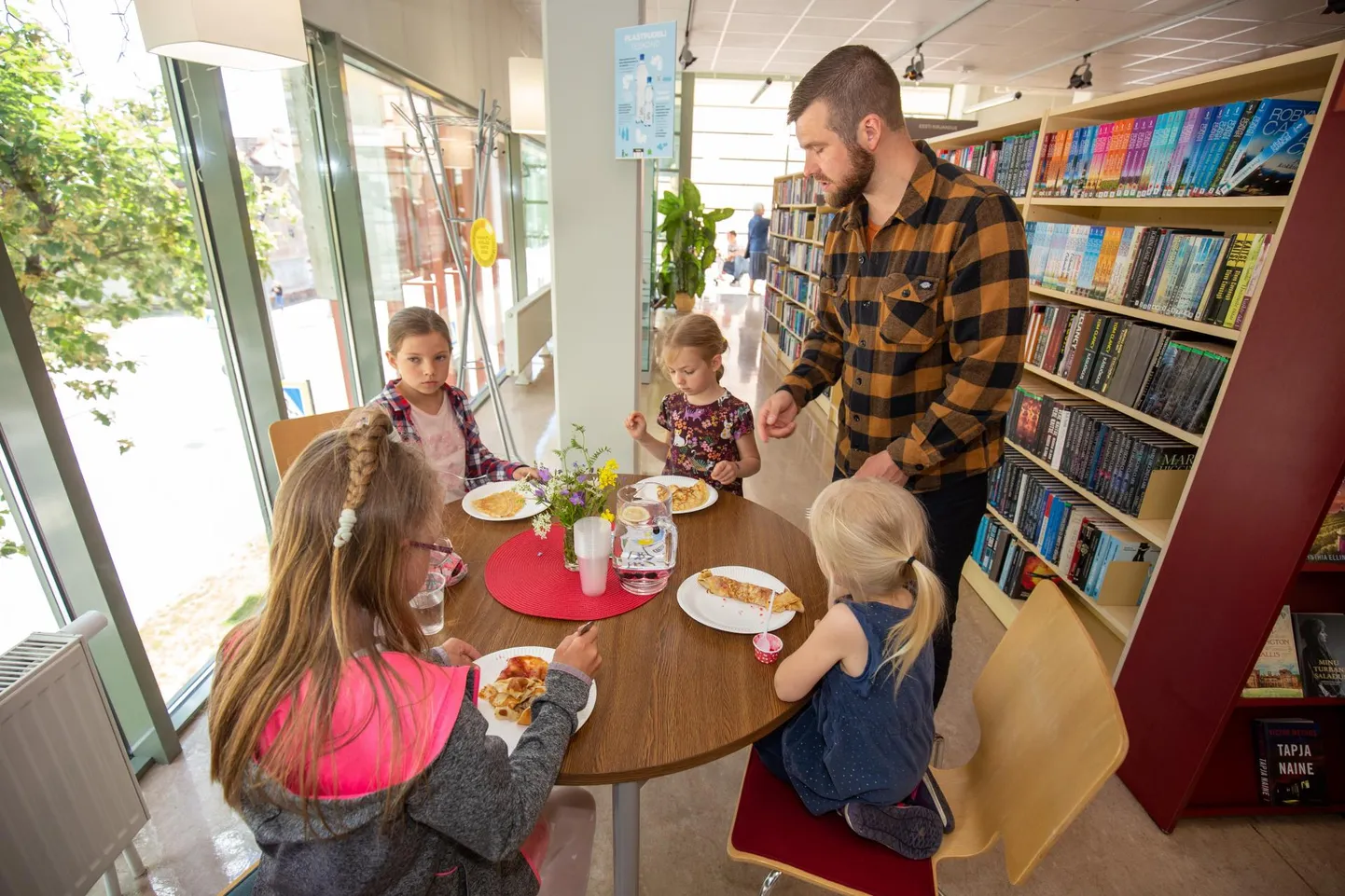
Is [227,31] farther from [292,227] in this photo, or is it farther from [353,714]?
[292,227]

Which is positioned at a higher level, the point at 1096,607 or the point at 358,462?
the point at 358,462

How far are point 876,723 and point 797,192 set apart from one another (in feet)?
21.8

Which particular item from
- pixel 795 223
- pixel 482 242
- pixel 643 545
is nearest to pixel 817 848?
pixel 643 545

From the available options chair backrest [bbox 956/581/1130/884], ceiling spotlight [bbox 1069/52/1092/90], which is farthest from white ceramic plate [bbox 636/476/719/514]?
ceiling spotlight [bbox 1069/52/1092/90]

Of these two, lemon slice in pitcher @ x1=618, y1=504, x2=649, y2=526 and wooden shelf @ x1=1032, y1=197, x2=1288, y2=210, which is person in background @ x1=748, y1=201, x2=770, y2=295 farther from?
lemon slice in pitcher @ x1=618, y1=504, x2=649, y2=526

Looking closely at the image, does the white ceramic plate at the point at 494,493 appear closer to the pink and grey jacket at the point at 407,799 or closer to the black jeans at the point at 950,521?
the pink and grey jacket at the point at 407,799

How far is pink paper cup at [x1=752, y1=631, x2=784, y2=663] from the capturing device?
46.4 inches

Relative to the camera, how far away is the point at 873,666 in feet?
3.61

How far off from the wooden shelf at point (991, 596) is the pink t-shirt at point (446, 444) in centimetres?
190

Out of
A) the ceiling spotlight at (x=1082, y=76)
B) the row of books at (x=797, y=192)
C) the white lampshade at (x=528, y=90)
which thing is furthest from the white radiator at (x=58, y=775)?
the ceiling spotlight at (x=1082, y=76)

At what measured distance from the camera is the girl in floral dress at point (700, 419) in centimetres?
214

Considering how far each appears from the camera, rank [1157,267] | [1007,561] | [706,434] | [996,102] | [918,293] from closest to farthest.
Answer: [918,293]
[1157,267]
[706,434]
[1007,561]
[996,102]

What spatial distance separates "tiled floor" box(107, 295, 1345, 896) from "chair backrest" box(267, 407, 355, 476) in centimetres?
98

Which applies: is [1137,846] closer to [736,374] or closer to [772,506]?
[772,506]
